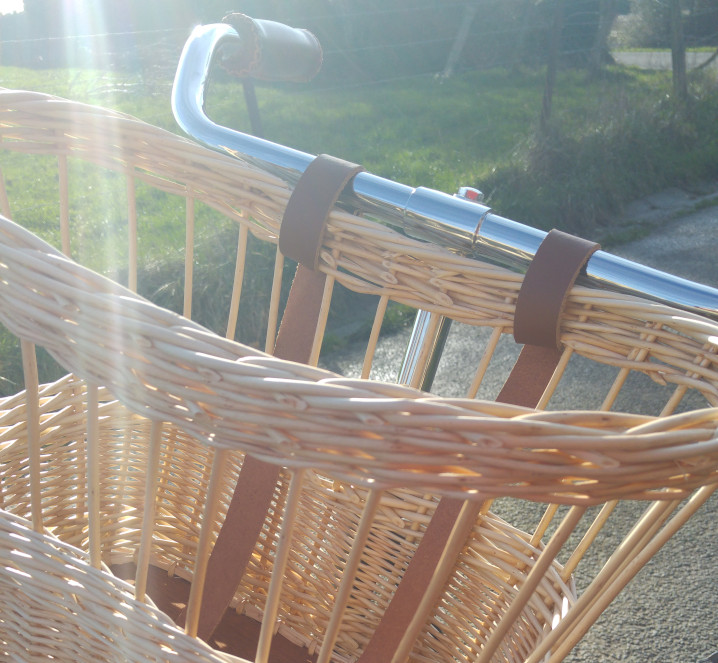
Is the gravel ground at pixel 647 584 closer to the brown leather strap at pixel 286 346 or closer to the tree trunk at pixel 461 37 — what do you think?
the brown leather strap at pixel 286 346

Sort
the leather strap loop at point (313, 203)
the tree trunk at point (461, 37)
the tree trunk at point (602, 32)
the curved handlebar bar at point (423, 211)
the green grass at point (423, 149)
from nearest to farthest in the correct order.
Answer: the curved handlebar bar at point (423, 211) → the leather strap loop at point (313, 203) → the green grass at point (423, 149) → the tree trunk at point (602, 32) → the tree trunk at point (461, 37)

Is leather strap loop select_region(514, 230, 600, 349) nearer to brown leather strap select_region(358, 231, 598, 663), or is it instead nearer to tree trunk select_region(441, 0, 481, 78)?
brown leather strap select_region(358, 231, 598, 663)

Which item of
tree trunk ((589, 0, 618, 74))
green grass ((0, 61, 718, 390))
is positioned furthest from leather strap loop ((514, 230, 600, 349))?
tree trunk ((589, 0, 618, 74))

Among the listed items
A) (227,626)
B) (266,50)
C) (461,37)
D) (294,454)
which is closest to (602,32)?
(461,37)

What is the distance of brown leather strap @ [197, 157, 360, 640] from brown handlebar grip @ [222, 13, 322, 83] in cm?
22

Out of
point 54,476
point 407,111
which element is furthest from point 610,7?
point 54,476

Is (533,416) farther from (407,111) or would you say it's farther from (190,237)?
(407,111)

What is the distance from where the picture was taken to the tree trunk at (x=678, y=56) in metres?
4.88

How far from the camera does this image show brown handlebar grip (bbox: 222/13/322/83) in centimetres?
107

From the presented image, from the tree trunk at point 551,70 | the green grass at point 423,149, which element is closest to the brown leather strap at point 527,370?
the green grass at point 423,149

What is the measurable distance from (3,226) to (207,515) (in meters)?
0.31

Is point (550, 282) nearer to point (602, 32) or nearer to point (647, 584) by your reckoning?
point (647, 584)

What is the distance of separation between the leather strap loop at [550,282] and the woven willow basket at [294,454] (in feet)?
0.11

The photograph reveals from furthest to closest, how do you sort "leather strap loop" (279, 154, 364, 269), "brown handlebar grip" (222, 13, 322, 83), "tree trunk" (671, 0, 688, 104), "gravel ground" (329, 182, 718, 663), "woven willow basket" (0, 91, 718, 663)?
"tree trunk" (671, 0, 688, 104) < "gravel ground" (329, 182, 718, 663) < "brown handlebar grip" (222, 13, 322, 83) < "leather strap loop" (279, 154, 364, 269) < "woven willow basket" (0, 91, 718, 663)
